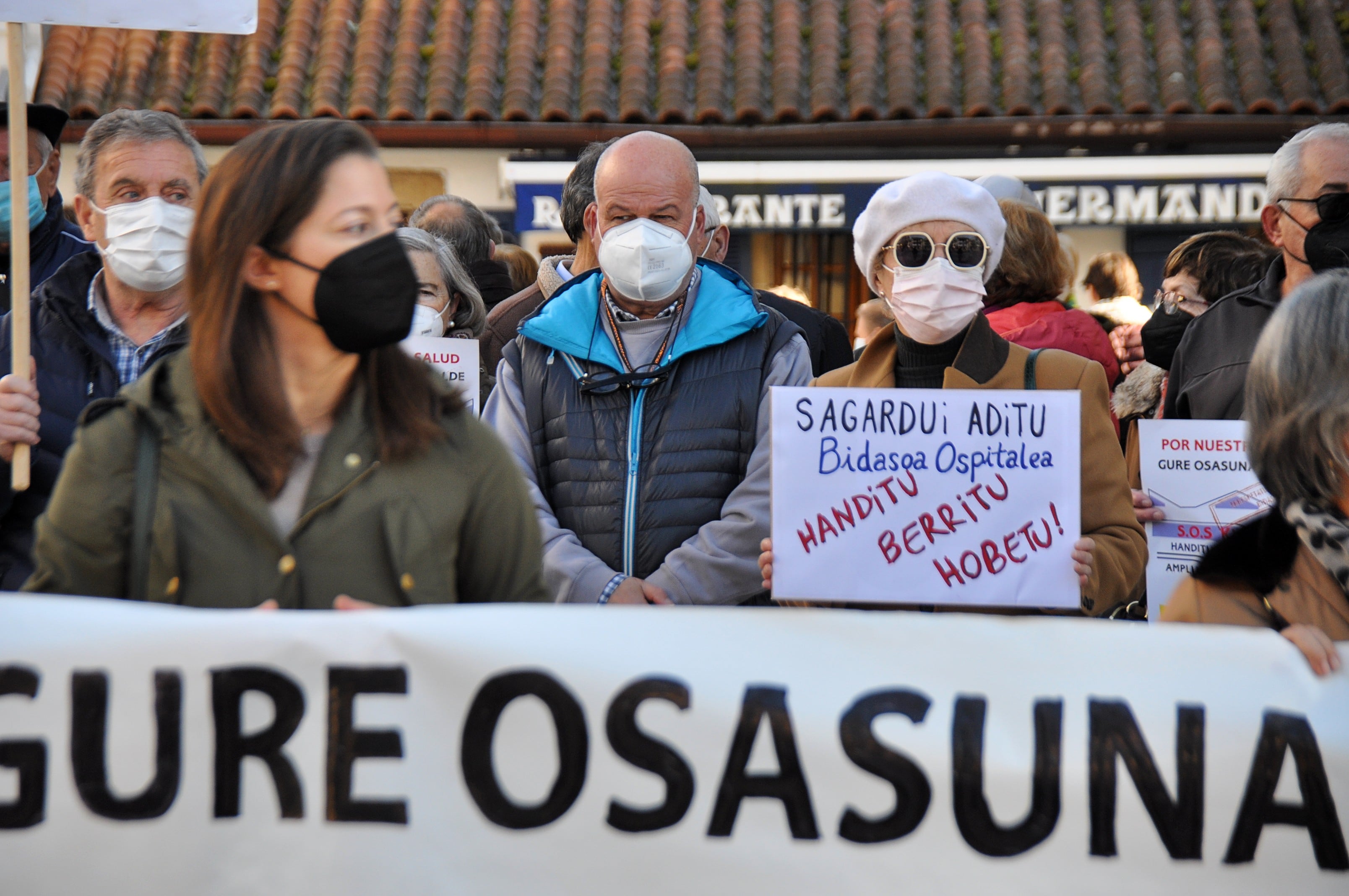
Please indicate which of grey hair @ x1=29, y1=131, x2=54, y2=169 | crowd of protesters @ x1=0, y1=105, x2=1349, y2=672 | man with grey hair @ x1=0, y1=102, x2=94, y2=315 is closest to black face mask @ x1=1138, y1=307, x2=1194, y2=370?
crowd of protesters @ x1=0, y1=105, x2=1349, y2=672

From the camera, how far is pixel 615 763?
2.09m

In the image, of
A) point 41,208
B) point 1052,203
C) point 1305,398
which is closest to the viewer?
point 1305,398

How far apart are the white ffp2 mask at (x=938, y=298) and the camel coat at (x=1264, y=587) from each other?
0.93m

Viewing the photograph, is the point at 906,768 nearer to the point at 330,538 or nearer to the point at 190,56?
the point at 330,538

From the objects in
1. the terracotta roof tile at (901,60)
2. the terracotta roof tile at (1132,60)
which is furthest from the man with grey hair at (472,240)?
the terracotta roof tile at (1132,60)

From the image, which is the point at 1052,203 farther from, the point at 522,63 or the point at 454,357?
the point at 454,357

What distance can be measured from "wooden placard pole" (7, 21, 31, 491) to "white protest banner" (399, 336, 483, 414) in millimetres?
1545

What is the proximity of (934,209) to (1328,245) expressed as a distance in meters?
1.32

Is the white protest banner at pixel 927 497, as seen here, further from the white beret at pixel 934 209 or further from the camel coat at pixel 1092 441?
the white beret at pixel 934 209

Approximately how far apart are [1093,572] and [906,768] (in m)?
0.87

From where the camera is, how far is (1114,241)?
12828mm

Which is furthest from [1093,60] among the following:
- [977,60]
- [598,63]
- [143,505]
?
[143,505]

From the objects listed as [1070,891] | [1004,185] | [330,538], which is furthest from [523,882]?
[1004,185]

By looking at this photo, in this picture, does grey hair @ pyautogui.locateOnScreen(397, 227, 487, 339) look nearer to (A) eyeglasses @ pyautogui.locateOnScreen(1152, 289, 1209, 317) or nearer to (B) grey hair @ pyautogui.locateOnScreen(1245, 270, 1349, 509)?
(A) eyeglasses @ pyautogui.locateOnScreen(1152, 289, 1209, 317)
